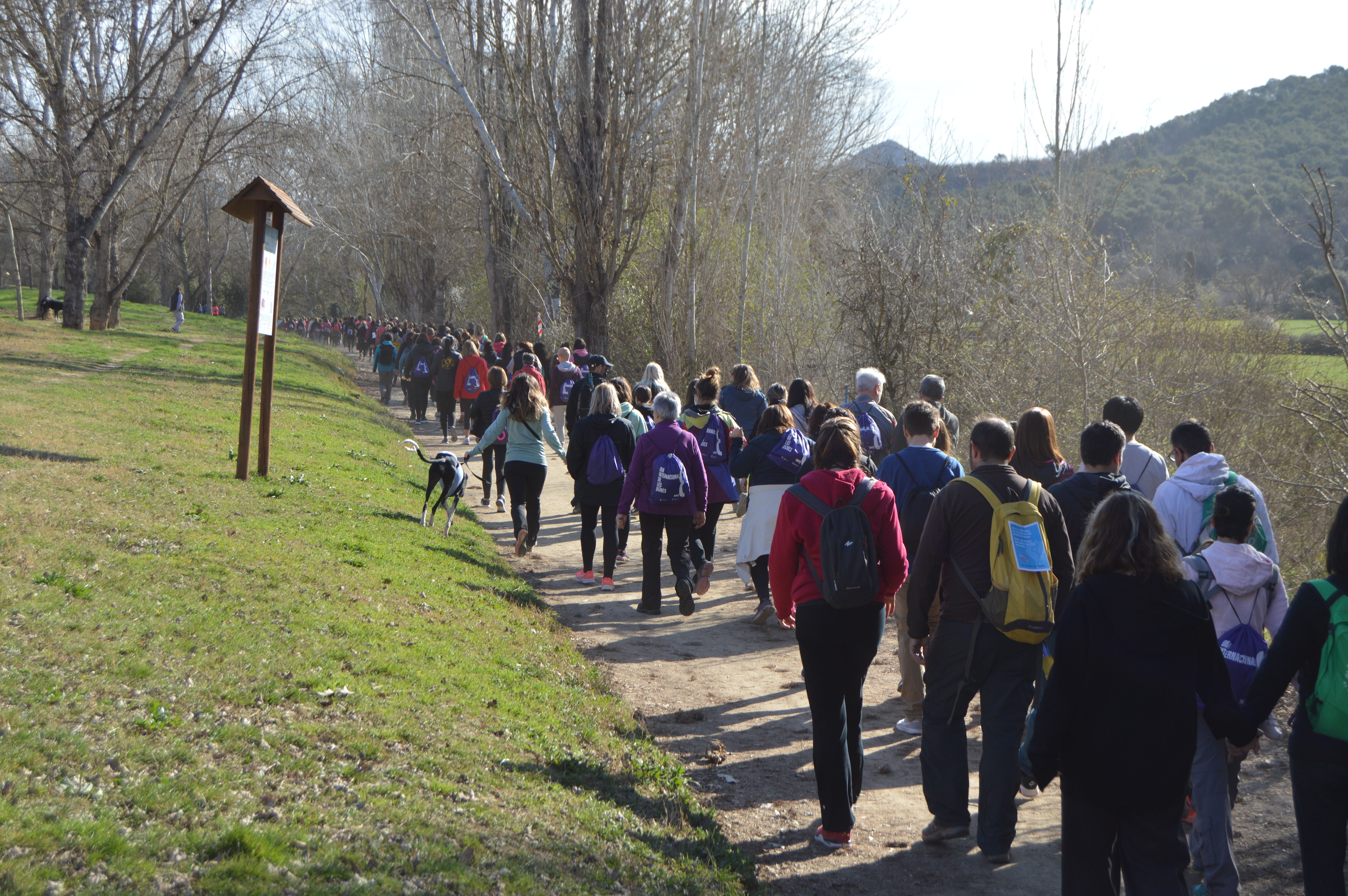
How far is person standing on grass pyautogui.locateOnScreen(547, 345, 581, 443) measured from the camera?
16.8 metres

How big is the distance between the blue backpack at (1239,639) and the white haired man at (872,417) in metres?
4.26

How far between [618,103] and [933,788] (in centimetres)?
1759

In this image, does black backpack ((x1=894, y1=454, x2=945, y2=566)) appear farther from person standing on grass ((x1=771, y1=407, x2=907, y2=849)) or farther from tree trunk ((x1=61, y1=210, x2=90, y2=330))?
tree trunk ((x1=61, y1=210, x2=90, y2=330))

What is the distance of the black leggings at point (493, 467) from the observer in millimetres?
13695

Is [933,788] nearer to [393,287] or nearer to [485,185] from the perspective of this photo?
[485,185]

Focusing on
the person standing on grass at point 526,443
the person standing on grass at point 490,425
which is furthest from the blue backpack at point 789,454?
the person standing on grass at point 490,425

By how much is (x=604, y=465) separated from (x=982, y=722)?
19.1ft

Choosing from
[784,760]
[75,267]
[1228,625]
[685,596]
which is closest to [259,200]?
[685,596]

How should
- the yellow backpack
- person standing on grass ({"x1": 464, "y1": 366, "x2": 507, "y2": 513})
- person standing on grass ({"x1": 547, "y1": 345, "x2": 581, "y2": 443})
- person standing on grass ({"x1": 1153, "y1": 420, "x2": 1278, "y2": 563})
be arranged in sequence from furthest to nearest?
person standing on grass ({"x1": 547, "y1": 345, "x2": 581, "y2": 443}), person standing on grass ({"x1": 464, "y1": 366, "x2": 507, "y2": 513}), person standing on grass ({"x1": 1153, "y1": 420, "x2": 1278, "y2": 563}), the yellow backpack

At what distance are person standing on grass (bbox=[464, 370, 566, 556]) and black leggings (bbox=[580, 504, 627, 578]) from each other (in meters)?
0.78

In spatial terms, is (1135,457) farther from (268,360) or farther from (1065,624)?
(268,360)

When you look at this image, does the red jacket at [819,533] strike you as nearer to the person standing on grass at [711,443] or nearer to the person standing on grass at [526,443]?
the person standing on grass at [711,443]

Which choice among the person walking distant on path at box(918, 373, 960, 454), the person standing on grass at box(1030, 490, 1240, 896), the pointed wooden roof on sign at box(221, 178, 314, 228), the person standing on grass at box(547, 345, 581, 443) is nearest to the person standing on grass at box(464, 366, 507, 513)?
the person standing on grass at box(547, 345, 581, 443)

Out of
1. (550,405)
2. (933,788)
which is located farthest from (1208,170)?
(933,788)
